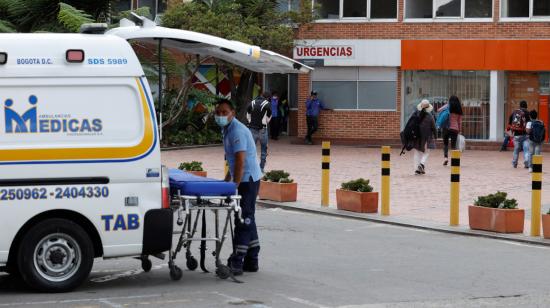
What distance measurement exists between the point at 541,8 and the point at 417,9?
3.82 meters

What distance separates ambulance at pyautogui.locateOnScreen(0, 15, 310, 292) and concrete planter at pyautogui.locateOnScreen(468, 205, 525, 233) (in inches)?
252

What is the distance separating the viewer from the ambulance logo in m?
9.89

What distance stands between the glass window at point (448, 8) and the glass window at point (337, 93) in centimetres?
350

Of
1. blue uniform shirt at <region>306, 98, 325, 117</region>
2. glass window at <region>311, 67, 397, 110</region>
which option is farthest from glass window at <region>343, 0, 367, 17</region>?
blue uniform shirt at <region>306, 98, 325, 117</region>

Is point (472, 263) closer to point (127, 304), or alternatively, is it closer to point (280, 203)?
point (127, 304)

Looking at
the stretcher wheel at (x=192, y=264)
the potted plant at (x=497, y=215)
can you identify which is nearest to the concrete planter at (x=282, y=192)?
the potted plant at (x=497, y=215)

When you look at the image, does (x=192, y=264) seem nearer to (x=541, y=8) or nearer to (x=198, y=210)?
(x=198, y=210)

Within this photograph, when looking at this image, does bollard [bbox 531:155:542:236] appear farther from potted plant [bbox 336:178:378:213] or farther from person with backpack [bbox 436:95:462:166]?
person with backpack [bbox 436:95:462:166]

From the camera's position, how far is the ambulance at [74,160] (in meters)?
9.89

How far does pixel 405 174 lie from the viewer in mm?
25062

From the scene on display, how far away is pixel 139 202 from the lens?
10.2m

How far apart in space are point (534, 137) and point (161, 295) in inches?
668

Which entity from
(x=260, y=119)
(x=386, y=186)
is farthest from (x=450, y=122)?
(x=386, y=186)

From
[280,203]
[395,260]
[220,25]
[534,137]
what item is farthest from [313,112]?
[395,260]
